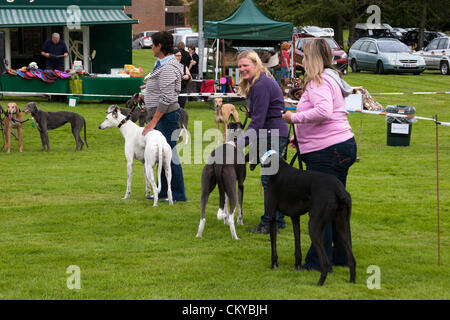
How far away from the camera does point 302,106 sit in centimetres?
568

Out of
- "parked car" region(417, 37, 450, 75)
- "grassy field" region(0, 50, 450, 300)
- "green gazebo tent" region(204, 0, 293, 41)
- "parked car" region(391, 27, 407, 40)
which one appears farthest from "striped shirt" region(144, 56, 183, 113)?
"parked car" region(391, 27, 407, 40)

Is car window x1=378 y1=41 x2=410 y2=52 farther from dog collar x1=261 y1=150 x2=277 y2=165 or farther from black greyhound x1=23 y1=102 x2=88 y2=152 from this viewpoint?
dog collar x1=261 y1=150 x2=277 y2=165

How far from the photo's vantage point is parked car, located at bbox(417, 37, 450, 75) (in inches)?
1267

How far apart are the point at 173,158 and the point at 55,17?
15421 mm

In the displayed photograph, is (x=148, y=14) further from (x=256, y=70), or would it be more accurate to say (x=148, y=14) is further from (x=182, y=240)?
(x=256, y=70)

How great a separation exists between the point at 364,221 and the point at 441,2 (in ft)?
129

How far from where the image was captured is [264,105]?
253 inches

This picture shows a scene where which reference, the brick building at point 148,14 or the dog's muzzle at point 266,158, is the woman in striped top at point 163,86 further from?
the brick building at point 148,14

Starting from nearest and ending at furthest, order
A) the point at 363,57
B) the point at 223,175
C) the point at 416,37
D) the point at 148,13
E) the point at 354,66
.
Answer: the point at 223,175, the point at 363,57, the point at 354,66, the point at 416,37, the point at 148,13

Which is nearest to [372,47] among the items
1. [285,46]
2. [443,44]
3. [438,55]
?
[438,55]

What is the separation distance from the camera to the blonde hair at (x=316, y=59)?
556cm

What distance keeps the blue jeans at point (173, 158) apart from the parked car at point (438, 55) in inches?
1019

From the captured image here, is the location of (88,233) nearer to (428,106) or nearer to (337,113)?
(337,113)
